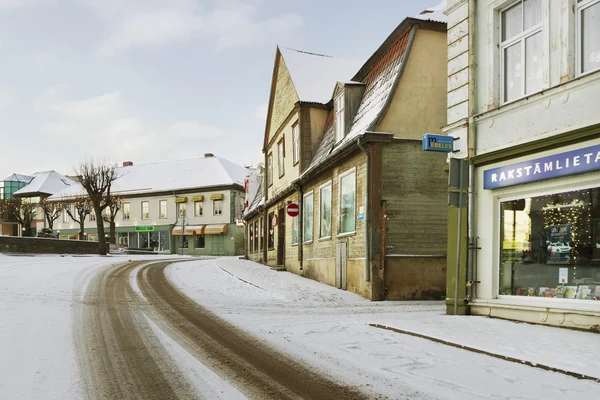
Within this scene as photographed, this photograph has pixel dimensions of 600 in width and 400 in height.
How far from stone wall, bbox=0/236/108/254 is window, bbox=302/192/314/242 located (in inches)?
705

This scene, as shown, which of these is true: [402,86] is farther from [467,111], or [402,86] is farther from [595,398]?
[595,398]

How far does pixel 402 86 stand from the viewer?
14.7 metres

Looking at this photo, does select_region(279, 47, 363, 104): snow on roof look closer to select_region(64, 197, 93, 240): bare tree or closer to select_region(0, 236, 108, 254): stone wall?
select_region(0, 236, 108, 254): stone wall

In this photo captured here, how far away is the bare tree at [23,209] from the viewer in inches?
2405

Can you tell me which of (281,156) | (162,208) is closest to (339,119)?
(281,156)

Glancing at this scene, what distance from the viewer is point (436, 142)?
423 inches

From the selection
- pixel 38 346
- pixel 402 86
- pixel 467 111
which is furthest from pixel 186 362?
pixel 402 86

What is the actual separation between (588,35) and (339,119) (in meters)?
9.94

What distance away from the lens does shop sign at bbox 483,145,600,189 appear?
8109mm

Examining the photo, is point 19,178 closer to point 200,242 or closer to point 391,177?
point 200,242

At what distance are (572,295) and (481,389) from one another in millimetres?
4490

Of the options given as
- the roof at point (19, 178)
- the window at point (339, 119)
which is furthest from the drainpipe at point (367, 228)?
the roof at point (19, 178)

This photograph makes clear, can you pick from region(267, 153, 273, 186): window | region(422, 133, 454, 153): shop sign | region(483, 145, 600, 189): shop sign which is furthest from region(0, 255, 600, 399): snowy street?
region(267, 153, 273, 186): window

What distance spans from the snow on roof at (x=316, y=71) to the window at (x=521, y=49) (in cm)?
1170
